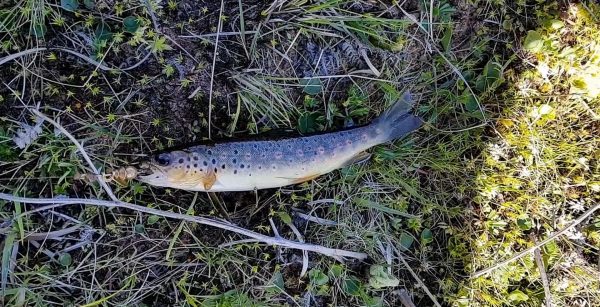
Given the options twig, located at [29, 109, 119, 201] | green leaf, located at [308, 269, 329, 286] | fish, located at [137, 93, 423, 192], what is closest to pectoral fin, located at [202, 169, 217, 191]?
fish, located at [137, 93, 423, 192]

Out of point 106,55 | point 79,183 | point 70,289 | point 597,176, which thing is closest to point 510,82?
point 597,176

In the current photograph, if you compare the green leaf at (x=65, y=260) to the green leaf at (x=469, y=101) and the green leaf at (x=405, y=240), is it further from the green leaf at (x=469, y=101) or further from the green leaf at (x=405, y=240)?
the green leaf at (x=469, y=101)

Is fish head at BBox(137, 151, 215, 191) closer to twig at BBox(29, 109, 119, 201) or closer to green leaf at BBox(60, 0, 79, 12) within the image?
twig at BBox(29, 109, 119, 201)

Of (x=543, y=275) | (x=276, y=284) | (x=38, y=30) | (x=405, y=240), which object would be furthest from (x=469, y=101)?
(x=38, y=30)

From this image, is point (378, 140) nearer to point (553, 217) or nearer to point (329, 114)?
point (329, 114)

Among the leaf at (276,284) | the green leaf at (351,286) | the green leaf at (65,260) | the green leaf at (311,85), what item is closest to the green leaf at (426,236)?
the green leaf at (351,286)
